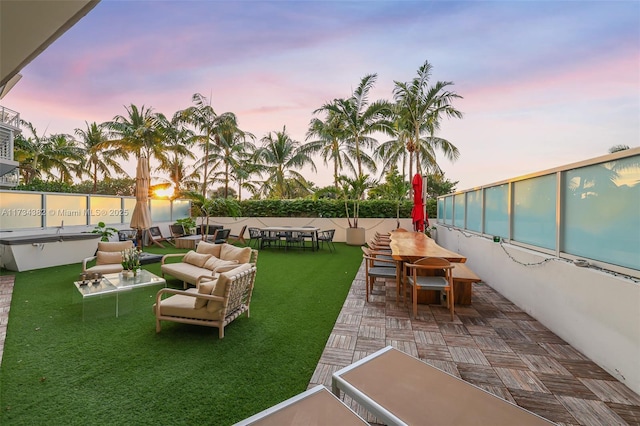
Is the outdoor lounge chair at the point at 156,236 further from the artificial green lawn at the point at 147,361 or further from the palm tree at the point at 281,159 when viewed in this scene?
the palm tree at the point at 281,159

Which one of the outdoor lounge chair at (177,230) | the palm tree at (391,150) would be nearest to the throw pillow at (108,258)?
the outdoor lounge chair at (177,230)

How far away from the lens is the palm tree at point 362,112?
13742 millimetres

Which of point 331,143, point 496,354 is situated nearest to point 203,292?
point 496,354

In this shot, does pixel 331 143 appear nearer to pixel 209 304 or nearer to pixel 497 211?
pixel 497 211

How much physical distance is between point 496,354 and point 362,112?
1312cm

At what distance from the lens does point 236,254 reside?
5410mm

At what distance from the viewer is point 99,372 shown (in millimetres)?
2676

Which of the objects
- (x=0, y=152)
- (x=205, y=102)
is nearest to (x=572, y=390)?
(x=205, y=102)

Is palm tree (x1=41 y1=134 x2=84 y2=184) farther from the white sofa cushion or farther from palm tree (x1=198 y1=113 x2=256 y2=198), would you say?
the white sofa cushion

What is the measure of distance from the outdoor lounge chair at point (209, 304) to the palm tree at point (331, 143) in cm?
1141

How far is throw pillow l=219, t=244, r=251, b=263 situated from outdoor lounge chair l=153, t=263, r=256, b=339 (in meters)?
1.44

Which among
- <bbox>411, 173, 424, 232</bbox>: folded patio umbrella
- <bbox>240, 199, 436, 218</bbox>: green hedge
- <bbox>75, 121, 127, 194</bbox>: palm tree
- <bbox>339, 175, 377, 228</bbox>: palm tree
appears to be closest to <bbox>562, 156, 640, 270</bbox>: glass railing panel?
<bbox>411, 173, 424, 232</bbox>: folded patio umbrella

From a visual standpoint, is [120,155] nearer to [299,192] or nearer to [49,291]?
[299,192]

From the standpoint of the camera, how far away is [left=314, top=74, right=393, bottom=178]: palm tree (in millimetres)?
13742
